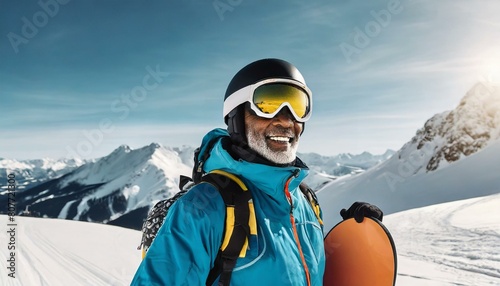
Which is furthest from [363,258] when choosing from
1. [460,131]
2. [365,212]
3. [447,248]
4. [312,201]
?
[460,131]

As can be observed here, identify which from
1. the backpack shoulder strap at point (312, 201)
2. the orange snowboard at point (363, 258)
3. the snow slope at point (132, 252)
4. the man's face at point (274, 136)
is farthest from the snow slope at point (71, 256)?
the man's face at point (274, 136)

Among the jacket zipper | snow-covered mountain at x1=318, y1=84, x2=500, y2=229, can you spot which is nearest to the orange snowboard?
the jacket zipper

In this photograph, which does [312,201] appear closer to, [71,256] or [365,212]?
[365,212]

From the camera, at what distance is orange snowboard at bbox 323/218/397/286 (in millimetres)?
3205

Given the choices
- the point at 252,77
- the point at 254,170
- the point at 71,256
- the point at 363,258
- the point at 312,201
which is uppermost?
the point at 252,77

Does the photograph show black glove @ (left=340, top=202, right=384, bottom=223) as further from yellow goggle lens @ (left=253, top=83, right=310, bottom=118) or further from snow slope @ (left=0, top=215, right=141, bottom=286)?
snow slope @ (left=0, top=215, right=141, bottom=286)

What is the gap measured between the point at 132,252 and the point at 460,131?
3218 inches

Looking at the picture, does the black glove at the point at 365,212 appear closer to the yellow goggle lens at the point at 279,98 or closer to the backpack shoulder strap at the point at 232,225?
the yellow goggle lens at the point at 279,98

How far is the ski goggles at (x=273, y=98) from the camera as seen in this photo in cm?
269

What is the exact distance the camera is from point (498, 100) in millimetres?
80812

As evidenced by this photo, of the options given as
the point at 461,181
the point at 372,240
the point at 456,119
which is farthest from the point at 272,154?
the point at 456,119

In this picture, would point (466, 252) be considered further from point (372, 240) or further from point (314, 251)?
point (314, 251)

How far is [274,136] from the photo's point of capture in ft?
8.64

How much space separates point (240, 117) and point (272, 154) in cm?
43
